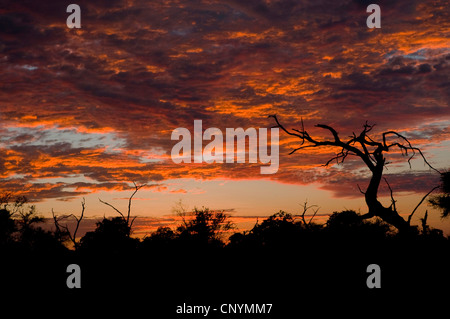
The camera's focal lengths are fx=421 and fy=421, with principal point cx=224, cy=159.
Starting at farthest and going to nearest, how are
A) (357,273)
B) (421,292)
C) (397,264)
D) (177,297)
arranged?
1. (177,297)
2. (357,273)
3. (397,264)
4. (421,292)

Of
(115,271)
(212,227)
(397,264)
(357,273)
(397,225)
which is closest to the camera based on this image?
(397,225)

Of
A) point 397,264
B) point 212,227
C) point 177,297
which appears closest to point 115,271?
point 177,297

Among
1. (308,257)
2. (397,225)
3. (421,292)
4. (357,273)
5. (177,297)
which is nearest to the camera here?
(397,225)

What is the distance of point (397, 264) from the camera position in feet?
43.9

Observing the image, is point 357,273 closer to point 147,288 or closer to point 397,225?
point 397,225

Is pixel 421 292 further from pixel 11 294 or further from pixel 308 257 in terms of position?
pixel 11 294

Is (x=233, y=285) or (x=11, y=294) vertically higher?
(x=233, y=285)

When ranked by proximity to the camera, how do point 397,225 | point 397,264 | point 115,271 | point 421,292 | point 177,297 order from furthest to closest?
point 115,271, point 177,297, point 397,264, point 421,292, point 397,225

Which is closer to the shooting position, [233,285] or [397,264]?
[397,264]

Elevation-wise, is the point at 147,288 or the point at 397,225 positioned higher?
the point at 397,225

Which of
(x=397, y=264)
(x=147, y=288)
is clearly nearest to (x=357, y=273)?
(x=397, y=264)

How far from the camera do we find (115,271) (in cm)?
1839

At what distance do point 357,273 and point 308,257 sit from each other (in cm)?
187
